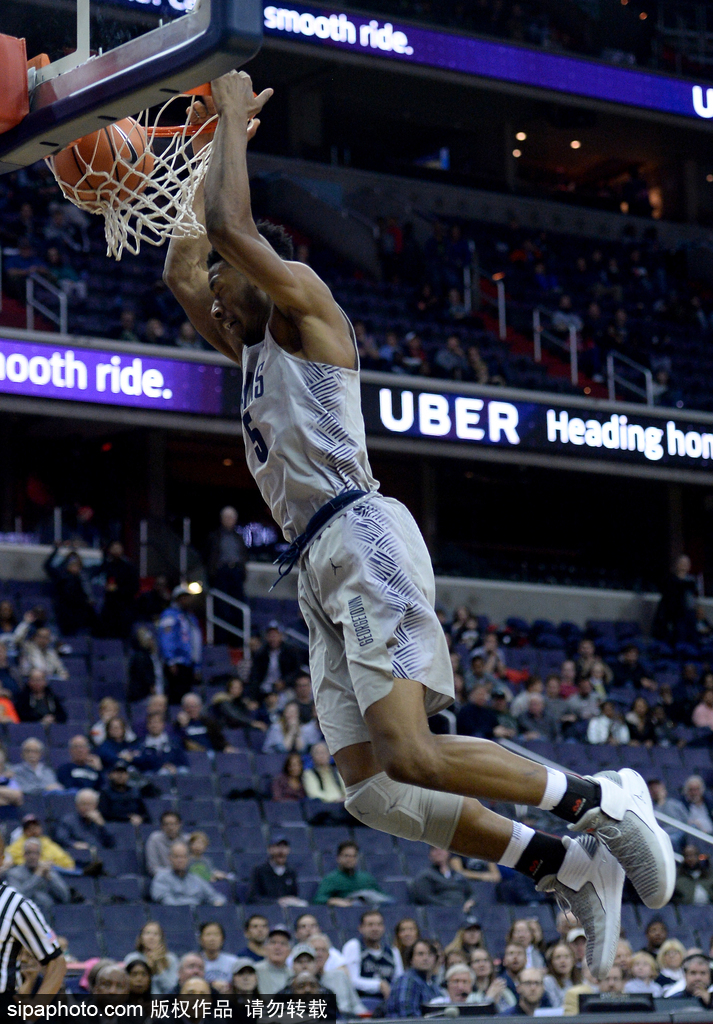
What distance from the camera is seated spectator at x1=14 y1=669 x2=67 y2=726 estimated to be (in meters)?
12.3

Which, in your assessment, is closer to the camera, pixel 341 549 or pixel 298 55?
pixel 341 549

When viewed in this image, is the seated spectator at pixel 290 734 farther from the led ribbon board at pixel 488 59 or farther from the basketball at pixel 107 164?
the led ribbon board at pixel 488 59

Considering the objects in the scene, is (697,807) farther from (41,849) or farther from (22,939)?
(22,939)

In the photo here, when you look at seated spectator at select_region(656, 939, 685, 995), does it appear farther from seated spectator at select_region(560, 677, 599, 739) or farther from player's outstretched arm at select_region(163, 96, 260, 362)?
player's outstretched arm at select_region(163, 96, 260, 362)

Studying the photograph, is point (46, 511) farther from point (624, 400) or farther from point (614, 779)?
point (614, 779)

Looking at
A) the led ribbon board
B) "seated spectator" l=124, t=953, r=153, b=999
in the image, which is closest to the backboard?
"seated spectator" l=124, t=953, r=153, b=999

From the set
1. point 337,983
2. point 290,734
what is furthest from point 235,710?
point 337,983

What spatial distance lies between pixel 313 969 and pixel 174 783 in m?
3.12

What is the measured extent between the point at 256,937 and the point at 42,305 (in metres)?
8.65

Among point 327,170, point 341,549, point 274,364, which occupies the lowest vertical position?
point 341,549

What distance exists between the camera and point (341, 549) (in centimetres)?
460

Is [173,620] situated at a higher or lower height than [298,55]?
lower

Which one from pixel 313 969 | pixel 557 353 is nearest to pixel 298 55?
pixel 557 353

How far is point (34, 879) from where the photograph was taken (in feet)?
32.4
